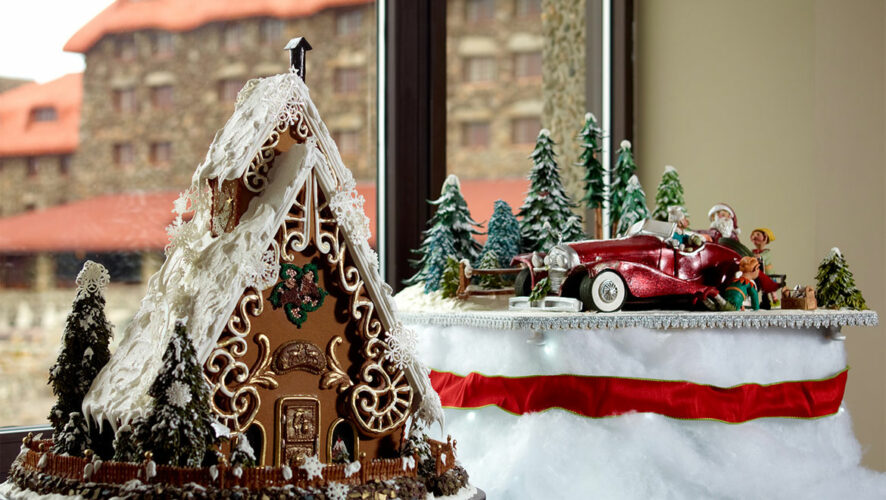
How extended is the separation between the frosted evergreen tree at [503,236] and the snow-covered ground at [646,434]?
1.45ft

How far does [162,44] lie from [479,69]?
138 centimetres

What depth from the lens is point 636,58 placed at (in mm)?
4719

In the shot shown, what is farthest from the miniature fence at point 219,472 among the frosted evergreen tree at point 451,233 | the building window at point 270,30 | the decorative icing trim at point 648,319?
the building window at point 270,30

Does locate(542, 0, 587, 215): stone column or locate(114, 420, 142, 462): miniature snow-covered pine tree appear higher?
locate(542, 0, 587, 215): stone column

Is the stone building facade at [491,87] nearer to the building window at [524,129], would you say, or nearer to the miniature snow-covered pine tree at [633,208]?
the building window at [524,129]

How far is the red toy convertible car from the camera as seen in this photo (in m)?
2.72

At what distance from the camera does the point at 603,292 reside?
270 cm

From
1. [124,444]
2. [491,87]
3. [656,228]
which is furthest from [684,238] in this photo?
[124,444]

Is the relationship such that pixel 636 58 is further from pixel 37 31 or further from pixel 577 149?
pixel 37 31

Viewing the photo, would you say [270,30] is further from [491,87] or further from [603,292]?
[603,292]

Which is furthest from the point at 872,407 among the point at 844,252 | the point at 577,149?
the point at 577,149

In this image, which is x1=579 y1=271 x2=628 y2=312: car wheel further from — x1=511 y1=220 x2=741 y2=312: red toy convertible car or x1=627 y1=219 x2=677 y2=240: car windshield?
x1=627 y1=219 x2=677 y2=240: car windshield

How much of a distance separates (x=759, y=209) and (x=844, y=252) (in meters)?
0.41

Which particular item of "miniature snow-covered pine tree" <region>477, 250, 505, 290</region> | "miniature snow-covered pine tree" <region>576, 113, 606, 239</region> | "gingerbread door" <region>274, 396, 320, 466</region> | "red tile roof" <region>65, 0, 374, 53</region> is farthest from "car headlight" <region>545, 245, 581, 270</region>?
"red tile roof" <region>65, 0, 374, 53</region>
